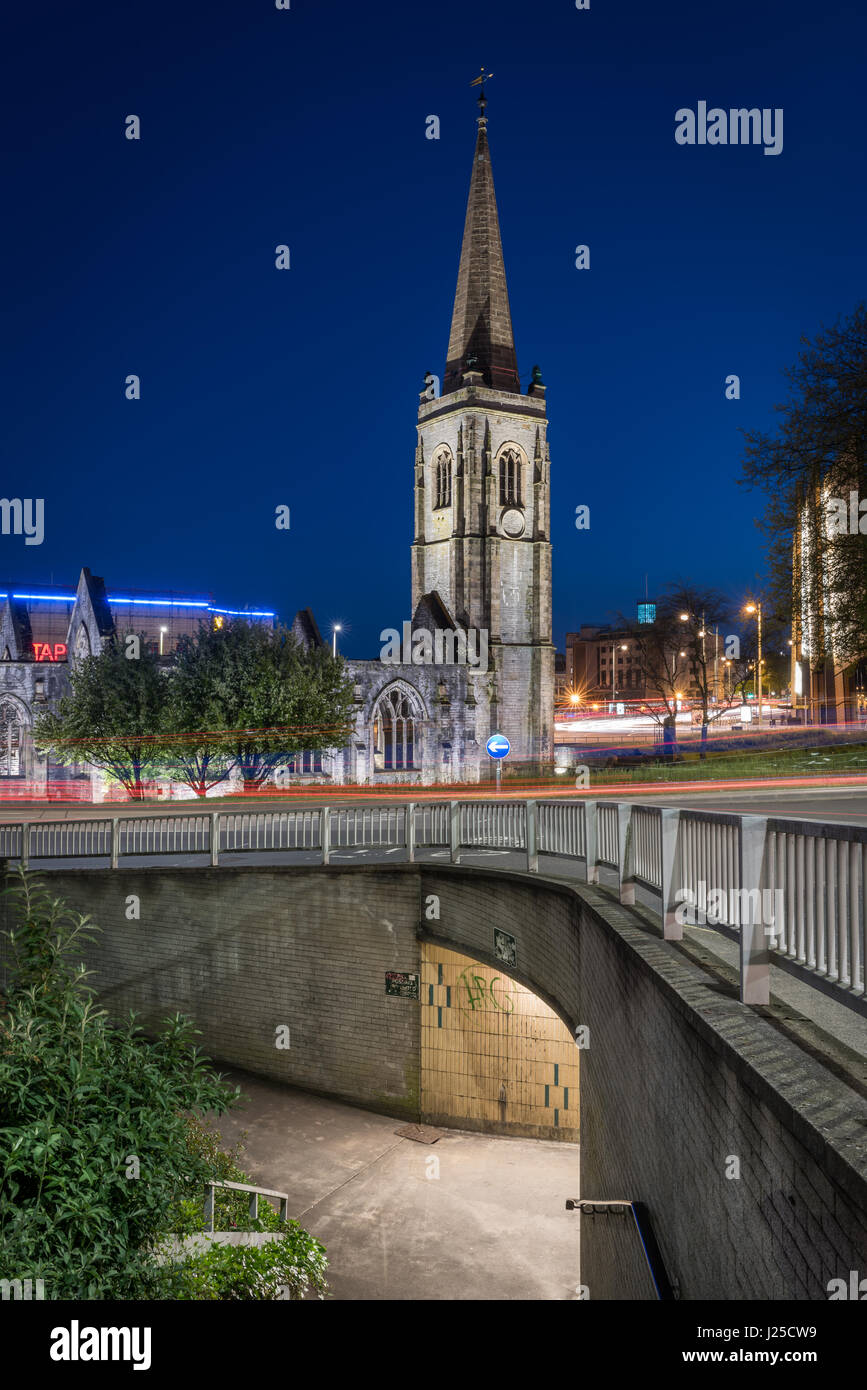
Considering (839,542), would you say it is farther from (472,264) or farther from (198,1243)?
(472,264)

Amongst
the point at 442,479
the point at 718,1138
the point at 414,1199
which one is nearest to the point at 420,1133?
the point at 414,1199

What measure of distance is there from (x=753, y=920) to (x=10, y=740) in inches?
1751

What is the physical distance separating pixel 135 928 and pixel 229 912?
2360 mm

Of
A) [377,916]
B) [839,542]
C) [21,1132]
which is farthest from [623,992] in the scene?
[839,542]

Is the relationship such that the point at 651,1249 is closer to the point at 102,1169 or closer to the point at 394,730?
the point at 102,1169

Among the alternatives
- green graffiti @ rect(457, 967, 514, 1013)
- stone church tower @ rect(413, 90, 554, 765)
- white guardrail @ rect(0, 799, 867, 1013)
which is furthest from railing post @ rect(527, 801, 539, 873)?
stone church tower @ rect(413, 90, 554, 765)

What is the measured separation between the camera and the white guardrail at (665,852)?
4.27 meters

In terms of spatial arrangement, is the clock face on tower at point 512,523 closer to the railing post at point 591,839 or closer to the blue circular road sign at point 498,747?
the blue circular road sign at point 498,747

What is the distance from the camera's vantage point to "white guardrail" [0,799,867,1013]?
4266mm

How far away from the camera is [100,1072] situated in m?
7.16

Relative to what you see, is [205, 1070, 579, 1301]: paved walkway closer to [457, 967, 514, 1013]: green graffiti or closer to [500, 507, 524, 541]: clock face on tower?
[457, 967, 514, 1013]: green graffiti

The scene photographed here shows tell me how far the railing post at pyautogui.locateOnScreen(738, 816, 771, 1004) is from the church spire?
62.0 m

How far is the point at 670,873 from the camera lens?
7047mm

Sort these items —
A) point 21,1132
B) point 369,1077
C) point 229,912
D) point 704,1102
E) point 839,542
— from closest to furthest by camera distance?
point 704,1102 → point 21,1132 → point 369,1077 → point 229,912 → point 839,542
